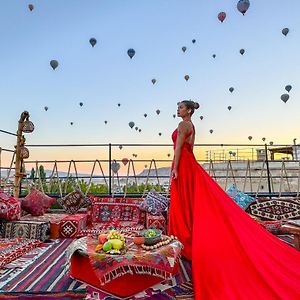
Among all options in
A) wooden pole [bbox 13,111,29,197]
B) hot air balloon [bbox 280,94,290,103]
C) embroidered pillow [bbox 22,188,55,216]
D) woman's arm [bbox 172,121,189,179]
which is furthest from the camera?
hot air balloon [bbox 280,94,290,103]

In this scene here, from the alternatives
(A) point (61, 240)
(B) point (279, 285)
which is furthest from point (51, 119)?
(B) point (279, 285)

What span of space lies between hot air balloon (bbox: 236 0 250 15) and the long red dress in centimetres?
639

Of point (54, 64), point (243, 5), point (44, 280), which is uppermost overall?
point (243, 5)

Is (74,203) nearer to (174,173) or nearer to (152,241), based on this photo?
(174,173)

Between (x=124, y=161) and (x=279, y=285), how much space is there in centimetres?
524

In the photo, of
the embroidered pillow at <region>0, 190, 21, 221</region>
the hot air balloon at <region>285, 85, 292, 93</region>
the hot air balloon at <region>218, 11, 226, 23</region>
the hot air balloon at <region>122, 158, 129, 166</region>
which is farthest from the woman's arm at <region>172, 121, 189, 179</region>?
the hot air balloon at <region>285, 85, 292, 93</region>

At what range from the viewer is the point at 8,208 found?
→ 4.02 m

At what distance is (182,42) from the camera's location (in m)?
10.9

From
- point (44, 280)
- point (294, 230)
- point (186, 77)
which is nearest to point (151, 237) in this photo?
point (44, 280)

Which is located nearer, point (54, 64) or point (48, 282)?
point (48, 282)

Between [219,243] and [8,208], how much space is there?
2634mm

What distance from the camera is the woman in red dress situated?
2160mm

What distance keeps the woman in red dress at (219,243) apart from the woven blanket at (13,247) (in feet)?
5.18

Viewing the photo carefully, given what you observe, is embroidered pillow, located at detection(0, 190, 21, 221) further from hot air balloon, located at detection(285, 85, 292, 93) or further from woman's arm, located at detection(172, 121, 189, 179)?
hot air balloon, located at detection(285, 85, 292, 93)
